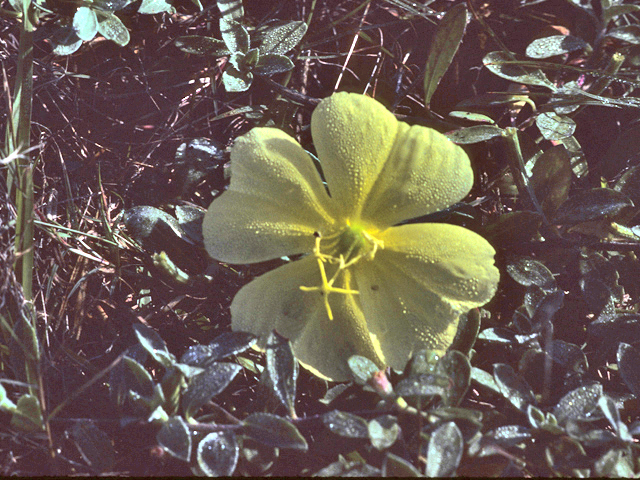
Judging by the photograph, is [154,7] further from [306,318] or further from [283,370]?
[283,370]

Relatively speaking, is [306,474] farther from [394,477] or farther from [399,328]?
[399,328]

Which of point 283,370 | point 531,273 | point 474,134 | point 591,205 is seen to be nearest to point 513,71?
point 474,134

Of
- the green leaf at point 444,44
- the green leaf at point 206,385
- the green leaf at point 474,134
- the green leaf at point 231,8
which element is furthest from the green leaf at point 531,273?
the green leaf at point 231,8

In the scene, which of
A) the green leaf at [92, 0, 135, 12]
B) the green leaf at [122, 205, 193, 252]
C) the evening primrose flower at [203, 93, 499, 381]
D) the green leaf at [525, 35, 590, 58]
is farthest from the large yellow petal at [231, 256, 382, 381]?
the green leaf at [525, 35, 590, 58]

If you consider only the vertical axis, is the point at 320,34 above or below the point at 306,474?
above

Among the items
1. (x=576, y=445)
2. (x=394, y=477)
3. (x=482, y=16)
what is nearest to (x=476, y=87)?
(x=482, y=16)

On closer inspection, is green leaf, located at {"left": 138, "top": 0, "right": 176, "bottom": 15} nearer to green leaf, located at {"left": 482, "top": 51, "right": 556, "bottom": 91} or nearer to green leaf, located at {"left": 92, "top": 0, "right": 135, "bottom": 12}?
green leaf, located at {"left": 92, "top": 0, "right": 135, "bottom": 12}

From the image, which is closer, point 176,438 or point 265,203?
point 176,438
